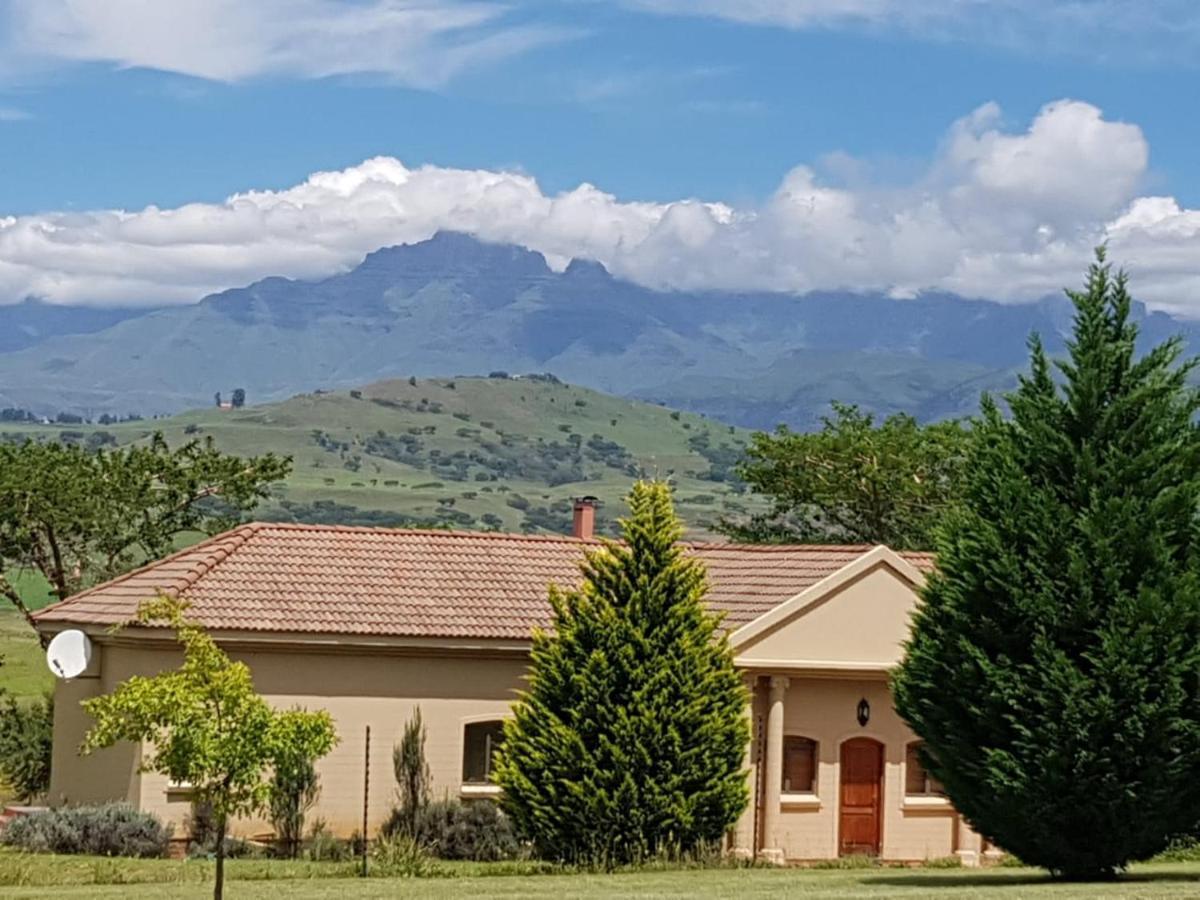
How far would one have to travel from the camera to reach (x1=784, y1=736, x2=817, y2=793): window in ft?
112

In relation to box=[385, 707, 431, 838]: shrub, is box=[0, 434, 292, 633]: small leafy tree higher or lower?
higher

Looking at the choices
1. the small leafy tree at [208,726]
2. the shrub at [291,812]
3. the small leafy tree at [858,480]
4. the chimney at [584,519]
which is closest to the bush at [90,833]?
the shrub at [291,812]

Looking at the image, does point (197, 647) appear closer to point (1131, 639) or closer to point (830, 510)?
point (1131, 639)

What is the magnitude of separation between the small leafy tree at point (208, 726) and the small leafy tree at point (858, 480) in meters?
33.3

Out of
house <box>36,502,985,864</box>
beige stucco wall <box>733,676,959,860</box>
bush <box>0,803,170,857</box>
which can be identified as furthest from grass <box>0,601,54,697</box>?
beige stucco wall <box>733,676,959,860</box>

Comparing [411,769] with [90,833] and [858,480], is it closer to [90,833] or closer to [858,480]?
[90,833]

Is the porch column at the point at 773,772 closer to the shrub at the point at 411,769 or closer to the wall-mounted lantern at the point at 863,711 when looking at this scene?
the wall-mounted lantern at the point at 863,711

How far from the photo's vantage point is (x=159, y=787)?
1234 inches

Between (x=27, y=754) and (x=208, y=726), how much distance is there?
812 inches

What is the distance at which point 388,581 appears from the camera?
34.3 metres

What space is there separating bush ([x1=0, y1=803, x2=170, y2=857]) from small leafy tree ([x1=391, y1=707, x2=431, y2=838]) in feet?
11.9

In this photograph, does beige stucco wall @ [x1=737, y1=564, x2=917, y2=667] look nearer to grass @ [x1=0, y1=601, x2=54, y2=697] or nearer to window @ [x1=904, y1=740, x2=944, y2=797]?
window @ [x1=904, y1=740, x2=944, y2=797]

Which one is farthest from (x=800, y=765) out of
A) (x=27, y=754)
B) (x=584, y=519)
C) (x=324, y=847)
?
(x=27, y=754)

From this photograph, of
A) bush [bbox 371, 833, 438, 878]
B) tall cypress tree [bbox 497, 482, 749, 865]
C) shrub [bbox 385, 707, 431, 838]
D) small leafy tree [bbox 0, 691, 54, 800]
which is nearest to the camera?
bush [bbox 371, 833, 438, 878]
